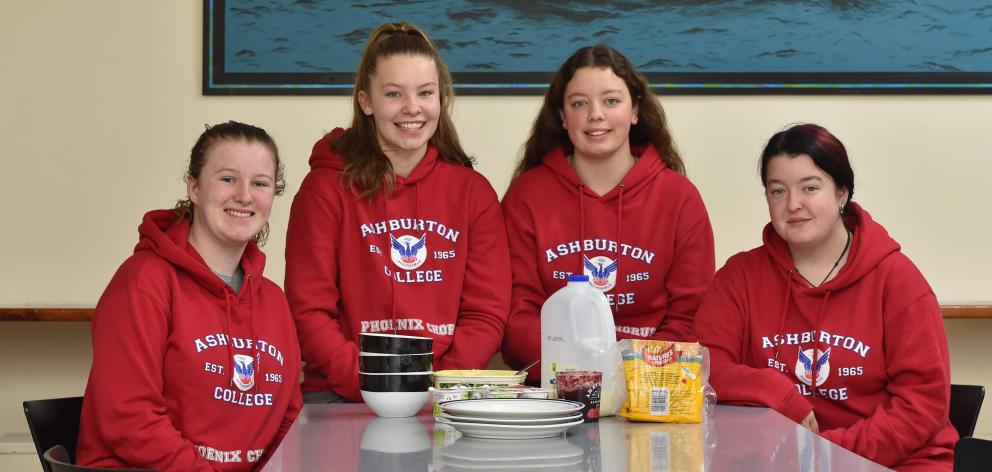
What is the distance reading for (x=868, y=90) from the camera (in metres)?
3.46

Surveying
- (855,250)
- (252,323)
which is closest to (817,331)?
(855,250)

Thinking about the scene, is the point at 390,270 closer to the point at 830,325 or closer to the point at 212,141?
the point at 212,141

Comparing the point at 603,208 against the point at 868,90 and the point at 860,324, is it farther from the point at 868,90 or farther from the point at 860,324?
the point at 868,90

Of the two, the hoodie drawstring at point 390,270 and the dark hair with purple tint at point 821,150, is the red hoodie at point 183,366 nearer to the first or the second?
A: the hoodie drawstring at point 390,270

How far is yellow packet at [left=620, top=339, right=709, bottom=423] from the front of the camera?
1836mm

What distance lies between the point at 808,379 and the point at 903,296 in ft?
0.89

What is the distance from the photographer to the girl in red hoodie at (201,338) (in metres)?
2.00

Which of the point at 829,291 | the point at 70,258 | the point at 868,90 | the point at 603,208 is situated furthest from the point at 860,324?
the point at 70,258

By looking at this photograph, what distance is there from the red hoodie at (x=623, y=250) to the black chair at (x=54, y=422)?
1.06 metres

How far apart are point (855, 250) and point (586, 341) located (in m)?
0.87

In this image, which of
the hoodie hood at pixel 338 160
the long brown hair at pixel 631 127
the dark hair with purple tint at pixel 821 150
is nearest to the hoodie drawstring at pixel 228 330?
the hoodie hood at pixel 338 160

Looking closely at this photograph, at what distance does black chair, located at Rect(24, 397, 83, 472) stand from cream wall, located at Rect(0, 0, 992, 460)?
1.34 meters

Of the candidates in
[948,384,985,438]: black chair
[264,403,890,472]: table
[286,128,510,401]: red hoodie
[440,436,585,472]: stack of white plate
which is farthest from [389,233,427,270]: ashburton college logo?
[948,384,985,438]: black chair

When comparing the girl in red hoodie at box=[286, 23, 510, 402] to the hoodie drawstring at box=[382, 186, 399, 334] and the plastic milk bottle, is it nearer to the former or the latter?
the hoodie drawstring at box=[382, 186, 399, 334]
